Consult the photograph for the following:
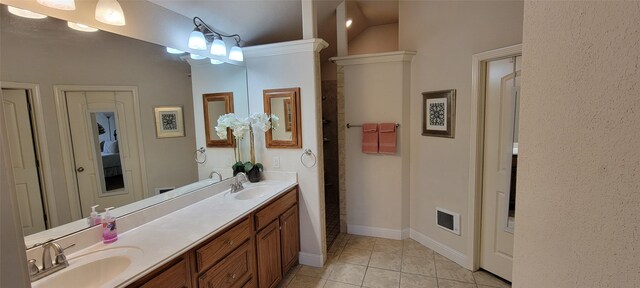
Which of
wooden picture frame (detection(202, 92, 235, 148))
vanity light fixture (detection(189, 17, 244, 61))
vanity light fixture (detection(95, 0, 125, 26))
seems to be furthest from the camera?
wooden picture frame (detection(202, 92, 235, 148))

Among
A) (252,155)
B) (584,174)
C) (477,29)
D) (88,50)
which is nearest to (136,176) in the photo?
(88,50)

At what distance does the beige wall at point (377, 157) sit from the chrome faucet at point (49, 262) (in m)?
2.65

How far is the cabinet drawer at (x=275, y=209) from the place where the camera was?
2143 mm

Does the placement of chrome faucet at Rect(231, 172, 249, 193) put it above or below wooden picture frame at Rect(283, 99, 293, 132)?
below

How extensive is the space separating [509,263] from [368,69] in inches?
89.3

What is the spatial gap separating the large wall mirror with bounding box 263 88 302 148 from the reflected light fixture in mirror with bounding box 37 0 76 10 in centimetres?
150

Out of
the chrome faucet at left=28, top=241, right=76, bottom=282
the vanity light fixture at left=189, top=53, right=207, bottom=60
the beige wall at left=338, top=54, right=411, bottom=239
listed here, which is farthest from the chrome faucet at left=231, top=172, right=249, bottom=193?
the beige wall at left=338, top=54, right=411, bottom=239

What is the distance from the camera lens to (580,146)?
547mm

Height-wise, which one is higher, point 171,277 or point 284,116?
point 284,116

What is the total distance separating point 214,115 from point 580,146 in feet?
8.15

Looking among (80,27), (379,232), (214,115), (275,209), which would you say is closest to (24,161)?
(80,27)

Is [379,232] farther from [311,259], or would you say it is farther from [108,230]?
[108,230]

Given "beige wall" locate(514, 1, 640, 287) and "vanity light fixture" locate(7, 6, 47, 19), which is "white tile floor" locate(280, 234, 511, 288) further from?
"vanity light fixture" locate(7, 6, 47, 19)

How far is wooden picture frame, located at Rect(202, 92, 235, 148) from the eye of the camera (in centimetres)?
249
